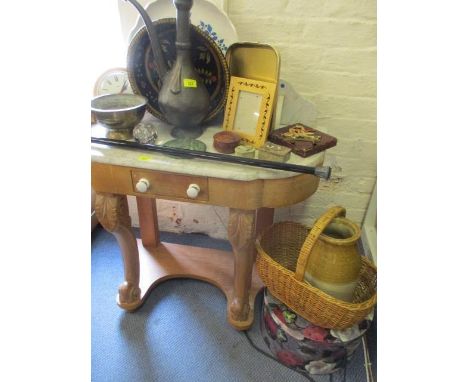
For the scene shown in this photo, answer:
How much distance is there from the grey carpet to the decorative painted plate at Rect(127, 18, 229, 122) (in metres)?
0.74

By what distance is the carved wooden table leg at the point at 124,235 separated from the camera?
984 millimetres

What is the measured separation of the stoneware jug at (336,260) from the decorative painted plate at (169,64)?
1.61 ft

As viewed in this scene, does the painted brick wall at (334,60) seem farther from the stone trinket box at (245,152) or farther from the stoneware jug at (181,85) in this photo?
the stone trinket box at (245,152)

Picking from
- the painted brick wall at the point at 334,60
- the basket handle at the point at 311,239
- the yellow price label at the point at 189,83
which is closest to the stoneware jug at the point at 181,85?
the yellow price label at the point at 189,83

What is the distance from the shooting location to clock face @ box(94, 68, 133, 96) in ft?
3.50

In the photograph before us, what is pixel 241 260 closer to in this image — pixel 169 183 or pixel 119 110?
pixel 169 183

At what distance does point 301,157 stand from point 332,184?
1.91 feet

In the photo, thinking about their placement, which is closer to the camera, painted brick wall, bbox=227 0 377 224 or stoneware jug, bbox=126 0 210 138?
stoneware jug, bbox=126 0 210 138

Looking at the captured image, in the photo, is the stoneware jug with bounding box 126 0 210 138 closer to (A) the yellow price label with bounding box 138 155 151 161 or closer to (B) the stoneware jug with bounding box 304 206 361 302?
(A) the yellow price label with bounding box 138 155 151 161

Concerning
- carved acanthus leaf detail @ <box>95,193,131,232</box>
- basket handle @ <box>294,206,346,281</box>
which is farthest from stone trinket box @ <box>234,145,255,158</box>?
carved acanthus leaf detail @ <box>95,193,131,232</box>

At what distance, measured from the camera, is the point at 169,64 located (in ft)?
3.16
